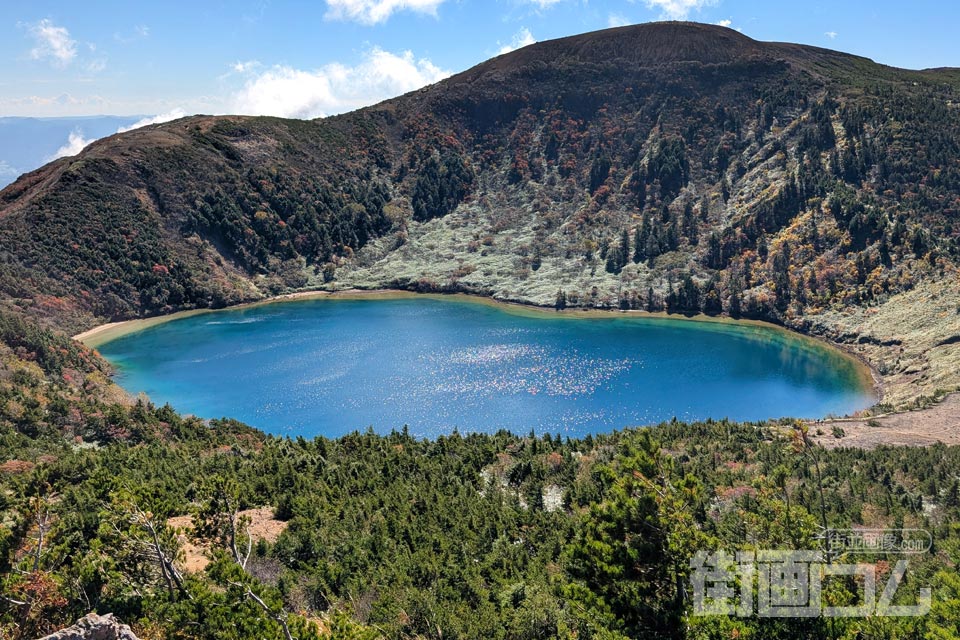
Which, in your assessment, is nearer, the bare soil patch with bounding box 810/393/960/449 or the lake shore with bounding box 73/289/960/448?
the bare soil patch with bounding box 810/393/960/449

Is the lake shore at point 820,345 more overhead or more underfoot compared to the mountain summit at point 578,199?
more underfoot

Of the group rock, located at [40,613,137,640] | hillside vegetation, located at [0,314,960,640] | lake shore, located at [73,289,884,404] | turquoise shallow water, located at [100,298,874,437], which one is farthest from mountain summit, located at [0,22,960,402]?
rock, located at [40,613,137,640]

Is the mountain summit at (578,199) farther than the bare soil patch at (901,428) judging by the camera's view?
Yes

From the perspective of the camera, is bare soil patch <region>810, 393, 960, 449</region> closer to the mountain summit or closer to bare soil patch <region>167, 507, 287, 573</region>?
the mountain summit

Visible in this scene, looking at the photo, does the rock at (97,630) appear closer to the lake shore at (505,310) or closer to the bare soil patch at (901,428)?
the bare soil patch at (901,428)

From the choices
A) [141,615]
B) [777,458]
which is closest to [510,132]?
[777,458]

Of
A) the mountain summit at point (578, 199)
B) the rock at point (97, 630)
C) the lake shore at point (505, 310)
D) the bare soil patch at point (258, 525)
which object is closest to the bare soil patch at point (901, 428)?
the mountain summit at point (578, 199)
